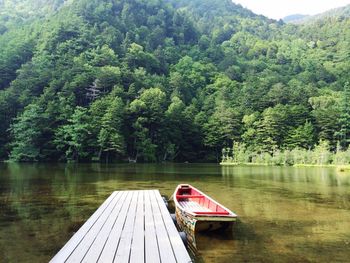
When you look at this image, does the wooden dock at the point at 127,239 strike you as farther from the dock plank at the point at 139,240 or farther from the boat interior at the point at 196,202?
the boat interior at the point at 196,202

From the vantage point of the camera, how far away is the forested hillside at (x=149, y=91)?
67.6 m

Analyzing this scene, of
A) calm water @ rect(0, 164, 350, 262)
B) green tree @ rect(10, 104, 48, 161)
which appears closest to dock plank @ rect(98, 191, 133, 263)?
calm water @ rect(0, 164, 350, 262)

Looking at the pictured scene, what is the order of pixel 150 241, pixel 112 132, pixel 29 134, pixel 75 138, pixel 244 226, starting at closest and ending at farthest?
pixel 150 241
pixel 244 226
pixel 75 138
pixel 29 134
pixel 112 132

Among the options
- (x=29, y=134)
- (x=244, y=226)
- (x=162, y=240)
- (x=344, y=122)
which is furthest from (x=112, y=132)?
(x=162, y=240)

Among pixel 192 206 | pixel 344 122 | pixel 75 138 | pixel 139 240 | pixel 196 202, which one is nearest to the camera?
pixel 139 240

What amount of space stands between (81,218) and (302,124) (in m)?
66.6

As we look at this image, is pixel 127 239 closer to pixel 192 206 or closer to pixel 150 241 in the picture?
pixel 150 241

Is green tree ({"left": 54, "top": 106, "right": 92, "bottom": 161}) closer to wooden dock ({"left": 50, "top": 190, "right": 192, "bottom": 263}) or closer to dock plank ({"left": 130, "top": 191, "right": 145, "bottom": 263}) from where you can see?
wooden dock ({"left": 50, "top": 190, "right": 192, "bottom": 263})

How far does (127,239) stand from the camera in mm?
7484

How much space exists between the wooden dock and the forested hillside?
184ft

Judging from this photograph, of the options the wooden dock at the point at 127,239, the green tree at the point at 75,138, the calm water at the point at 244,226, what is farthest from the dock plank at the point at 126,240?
the green tree at the point at 75,138

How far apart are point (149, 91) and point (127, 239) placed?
72.3 meters

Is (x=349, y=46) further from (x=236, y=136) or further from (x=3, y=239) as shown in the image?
(x=3, y=239)

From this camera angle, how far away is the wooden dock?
627 centimetres
